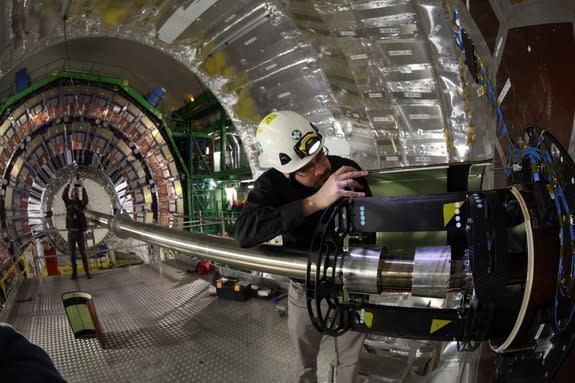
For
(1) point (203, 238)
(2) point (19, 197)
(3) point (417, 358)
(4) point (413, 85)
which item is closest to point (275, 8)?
(4) point (413, 85)

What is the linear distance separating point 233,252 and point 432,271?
2.44 feet

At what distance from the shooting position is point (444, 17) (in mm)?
2041

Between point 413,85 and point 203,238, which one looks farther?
point 413,85

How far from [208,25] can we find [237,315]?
2.94m

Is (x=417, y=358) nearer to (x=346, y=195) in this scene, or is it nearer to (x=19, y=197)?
(x=346, y=195)

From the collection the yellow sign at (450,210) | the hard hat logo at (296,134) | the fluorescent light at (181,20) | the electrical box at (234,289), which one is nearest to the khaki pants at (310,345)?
the hard hat logo at (296,134)

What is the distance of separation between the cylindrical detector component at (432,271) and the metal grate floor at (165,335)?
1.77 m

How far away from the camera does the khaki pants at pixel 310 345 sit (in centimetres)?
164

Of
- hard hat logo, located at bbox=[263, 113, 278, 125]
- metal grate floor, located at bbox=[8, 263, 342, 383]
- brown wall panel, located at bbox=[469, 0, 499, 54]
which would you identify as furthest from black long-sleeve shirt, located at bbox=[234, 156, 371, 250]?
metal grate floor, located at bbox=[8, 263, 342, 383]

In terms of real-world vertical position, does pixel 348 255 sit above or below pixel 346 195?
below

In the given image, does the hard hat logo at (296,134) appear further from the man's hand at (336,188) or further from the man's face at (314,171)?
the man's hand at (336,188)

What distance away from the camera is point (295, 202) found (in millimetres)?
1152

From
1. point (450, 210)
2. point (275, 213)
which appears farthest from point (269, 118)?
point (450, 210)

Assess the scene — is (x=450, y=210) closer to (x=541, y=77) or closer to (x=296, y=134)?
(x=541, y=77)
